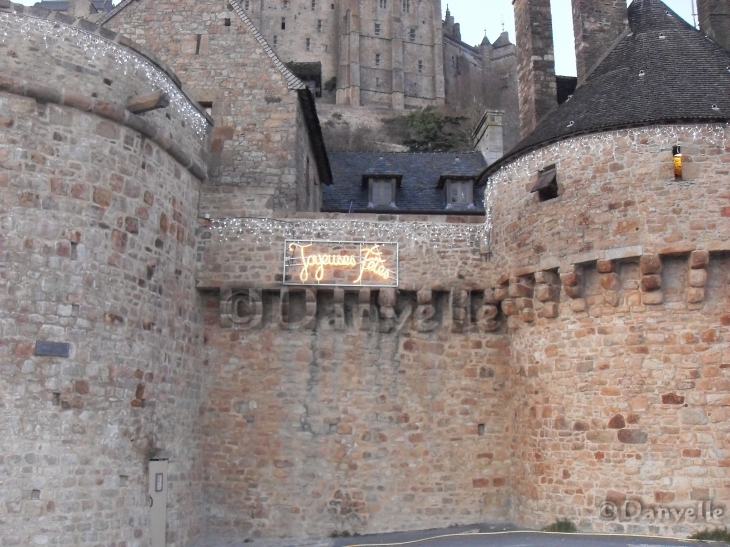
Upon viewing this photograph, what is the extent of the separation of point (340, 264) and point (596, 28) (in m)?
6.20

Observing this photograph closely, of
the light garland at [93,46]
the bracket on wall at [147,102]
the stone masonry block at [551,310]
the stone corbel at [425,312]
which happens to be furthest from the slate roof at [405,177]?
the bracket on wall at [147,102]

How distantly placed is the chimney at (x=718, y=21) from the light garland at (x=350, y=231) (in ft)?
17.2

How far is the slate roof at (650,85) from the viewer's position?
11.2 m

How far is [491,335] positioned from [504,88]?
66914mm

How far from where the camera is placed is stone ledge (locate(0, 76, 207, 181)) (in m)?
9.62

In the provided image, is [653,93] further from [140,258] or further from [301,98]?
[140,258]

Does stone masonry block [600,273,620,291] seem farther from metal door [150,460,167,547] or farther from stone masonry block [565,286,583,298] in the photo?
metal door [150,460,167,547]

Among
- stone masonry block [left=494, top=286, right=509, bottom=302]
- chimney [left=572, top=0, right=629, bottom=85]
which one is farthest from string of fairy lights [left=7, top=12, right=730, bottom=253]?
chimney [left=572, top=0, right=629, bottom=85]

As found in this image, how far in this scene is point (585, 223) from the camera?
443 inches

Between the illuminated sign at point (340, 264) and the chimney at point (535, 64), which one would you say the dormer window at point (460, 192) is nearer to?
the chimney at point (535, 64)

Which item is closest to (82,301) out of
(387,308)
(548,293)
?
(387,308)

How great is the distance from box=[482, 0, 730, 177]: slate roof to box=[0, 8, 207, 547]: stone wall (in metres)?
5.81

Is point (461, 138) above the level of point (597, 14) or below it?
above

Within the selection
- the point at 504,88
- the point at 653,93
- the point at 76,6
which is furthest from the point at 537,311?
the point at 504,88
